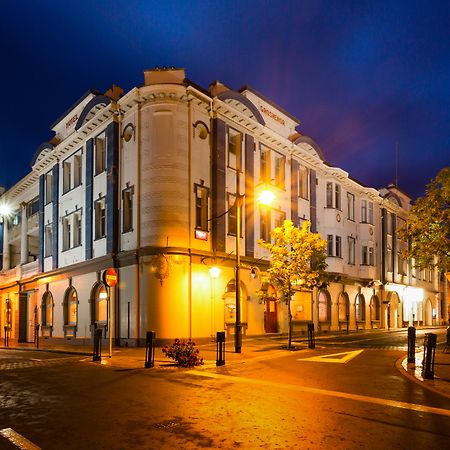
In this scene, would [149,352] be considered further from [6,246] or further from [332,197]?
[6,246]

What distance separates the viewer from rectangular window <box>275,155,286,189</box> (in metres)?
Answer: 31.4

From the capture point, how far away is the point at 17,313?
3731 cm

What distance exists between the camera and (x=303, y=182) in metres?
34.6

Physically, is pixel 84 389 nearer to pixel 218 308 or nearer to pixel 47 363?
pixel 47 363

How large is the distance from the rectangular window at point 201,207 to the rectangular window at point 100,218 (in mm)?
5785

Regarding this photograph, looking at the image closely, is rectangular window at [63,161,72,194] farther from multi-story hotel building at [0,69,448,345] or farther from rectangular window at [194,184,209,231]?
rectangular window at [194,184,209,231]

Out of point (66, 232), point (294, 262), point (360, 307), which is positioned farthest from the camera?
point (360, 307)

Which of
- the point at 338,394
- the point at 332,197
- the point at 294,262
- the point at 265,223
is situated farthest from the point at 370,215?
the point at 338,394

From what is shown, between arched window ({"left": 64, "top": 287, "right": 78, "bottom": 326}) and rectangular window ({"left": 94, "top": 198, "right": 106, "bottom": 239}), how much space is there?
13.9ft

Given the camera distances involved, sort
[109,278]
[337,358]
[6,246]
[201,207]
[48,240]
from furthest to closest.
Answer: [6,246] → [48,240] → [201,207] → [109,278] → [337,358]

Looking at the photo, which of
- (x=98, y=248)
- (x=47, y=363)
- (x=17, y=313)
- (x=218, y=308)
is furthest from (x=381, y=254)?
(x=47, y=363)

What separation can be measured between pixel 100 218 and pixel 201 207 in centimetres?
629

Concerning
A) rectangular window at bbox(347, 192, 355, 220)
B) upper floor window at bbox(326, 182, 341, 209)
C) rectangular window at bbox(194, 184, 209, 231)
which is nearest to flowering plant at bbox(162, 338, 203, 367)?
rectangular window at bbox(194, 184, 209, 231)

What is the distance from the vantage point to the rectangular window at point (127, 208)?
83.1 ft
